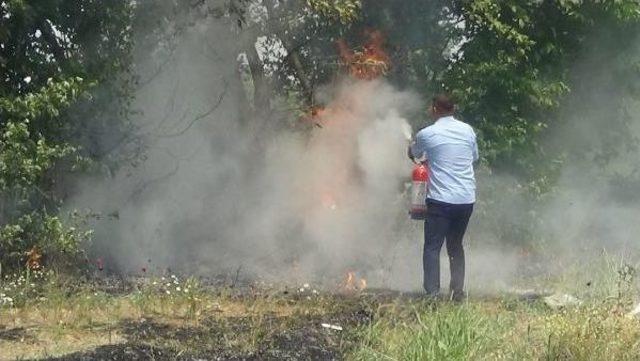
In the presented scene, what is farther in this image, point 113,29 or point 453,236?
point 113,29

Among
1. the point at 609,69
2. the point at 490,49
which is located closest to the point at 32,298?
the point at 490,49

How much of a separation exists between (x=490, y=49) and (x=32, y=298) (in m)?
6.47

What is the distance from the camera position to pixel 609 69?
12.0m

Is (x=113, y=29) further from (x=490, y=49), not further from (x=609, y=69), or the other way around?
(x=609, y=69)

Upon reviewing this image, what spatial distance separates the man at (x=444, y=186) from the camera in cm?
757

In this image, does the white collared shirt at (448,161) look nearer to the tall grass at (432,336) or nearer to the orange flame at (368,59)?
the tall grass at (432,336)

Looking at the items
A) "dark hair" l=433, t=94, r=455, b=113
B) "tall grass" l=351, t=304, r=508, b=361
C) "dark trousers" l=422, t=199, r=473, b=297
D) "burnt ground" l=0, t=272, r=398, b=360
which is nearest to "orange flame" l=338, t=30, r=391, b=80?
"dark hair" l=433, t=94, r=455, b=113

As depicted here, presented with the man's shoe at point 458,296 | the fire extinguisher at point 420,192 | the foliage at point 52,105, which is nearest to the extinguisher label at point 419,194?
the fire extinguisher at point 420,192

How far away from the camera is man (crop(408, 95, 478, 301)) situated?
7.57 m

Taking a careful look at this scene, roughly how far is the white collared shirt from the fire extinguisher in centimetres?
28

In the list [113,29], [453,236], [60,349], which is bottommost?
[60,349]

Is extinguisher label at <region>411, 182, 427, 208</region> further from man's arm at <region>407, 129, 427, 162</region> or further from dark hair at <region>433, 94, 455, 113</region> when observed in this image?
dark hair at <region>433, 94, 455, 113</region>

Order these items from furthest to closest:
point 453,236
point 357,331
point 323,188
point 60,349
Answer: point 323,188, point 453,236, point 357,331, point 60,349

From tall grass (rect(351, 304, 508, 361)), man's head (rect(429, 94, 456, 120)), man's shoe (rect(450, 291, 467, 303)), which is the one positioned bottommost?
tall grass (rect(351, 304, 508, 361))
